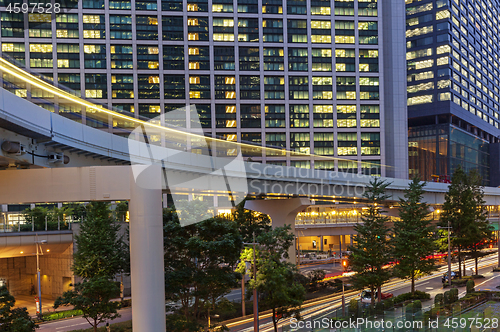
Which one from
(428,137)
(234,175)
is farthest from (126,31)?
(428,137)

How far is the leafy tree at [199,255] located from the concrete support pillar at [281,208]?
16135mm

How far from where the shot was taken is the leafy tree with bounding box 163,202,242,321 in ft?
85.3

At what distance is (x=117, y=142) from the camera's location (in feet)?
78.7

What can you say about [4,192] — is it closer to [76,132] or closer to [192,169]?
[76,132]

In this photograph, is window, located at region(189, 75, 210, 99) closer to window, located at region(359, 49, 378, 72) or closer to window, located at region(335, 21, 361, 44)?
window, located at region(335, 21, 361, 44)

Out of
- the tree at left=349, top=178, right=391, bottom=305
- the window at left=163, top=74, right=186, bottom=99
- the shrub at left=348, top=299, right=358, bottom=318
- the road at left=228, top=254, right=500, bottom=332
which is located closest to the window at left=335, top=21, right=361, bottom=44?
the window at left=163, top=74, right=186, bottom=99

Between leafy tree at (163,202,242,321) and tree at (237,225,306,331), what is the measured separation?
194 centimetres

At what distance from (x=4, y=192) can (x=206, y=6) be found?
238ft

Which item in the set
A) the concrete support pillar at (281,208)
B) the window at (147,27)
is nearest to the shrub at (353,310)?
the concrete support pillar at (281,208)

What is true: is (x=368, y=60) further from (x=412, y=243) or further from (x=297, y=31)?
(x=412, y=243)

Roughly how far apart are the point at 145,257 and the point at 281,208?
27.4m

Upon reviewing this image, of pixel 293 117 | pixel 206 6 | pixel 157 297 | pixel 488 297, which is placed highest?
pixel 206 6

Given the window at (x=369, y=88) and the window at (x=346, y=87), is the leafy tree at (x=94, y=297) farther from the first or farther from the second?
the window at (x=369, y=88)

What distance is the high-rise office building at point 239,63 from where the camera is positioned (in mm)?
78625
